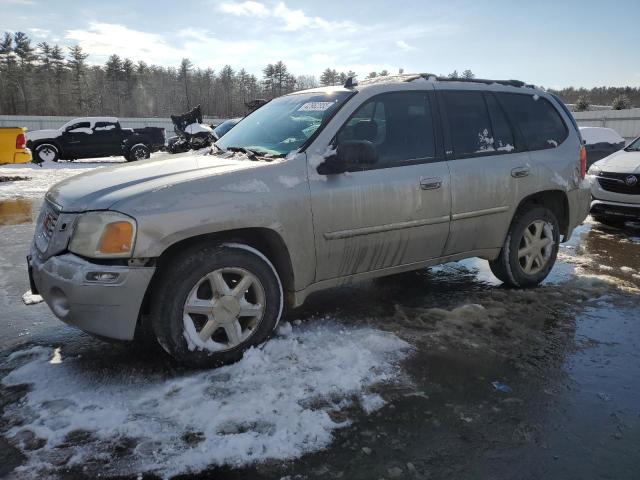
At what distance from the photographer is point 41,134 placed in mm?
18766

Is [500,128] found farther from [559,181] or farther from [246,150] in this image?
[246,150]

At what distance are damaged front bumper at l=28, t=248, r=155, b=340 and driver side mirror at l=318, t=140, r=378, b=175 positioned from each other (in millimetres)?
1359

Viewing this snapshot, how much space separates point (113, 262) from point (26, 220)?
6248 millimetres

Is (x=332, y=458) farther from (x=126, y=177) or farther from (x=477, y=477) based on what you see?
(x=126, y=177)

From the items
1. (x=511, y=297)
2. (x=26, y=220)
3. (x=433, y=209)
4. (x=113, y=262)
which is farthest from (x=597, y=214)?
(x=26, y=220)

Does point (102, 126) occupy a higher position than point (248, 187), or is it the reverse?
point (102, 126)

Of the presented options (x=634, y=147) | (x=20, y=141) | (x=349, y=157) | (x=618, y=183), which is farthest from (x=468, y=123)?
(x=20, y=141)

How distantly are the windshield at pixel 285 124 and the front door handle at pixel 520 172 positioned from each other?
173 cm

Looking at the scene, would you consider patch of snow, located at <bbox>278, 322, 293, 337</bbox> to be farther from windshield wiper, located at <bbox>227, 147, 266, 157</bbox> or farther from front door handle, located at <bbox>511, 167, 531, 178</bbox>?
front door handle, located at <bbox>511, 167, 531, 178</bbox>

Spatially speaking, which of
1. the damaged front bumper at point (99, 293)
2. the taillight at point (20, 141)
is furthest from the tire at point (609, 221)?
the taillight at point (20, 141)

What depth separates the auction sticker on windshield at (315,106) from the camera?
12.3 feet

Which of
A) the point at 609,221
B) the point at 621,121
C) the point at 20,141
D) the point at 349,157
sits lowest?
the point at 609,221

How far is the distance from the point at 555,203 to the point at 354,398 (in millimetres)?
3321

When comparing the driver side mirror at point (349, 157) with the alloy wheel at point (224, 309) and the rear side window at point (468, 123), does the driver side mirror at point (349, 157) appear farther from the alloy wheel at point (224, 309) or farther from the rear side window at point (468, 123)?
the rear side window at point (468, 123)
